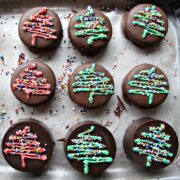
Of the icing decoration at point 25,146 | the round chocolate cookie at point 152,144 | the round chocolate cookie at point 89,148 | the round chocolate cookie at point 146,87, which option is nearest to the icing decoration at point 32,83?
the icing decoration at point 25,146

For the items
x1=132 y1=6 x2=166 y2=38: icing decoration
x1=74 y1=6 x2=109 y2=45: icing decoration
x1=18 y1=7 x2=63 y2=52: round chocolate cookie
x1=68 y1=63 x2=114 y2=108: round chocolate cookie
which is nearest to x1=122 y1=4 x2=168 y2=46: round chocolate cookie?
x1=132 y1=6 x2=166 y2=38: icing decoration

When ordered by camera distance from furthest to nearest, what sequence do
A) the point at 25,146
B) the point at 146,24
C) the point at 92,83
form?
1. the point at 146,24
2. the point at 92,83
3. the point at 25,146

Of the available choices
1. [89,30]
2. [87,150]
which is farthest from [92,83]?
[87,150]

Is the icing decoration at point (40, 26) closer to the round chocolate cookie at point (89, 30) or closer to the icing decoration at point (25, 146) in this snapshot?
the round chocolate cookie at point (89, 30)

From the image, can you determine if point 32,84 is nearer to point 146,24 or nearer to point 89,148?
point 89,148

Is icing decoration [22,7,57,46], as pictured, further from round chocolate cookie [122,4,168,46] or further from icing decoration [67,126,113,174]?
icing decoration [67,126,113,174]

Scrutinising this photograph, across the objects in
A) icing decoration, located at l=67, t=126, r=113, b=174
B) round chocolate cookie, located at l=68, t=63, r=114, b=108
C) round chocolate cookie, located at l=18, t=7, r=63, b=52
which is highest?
round chocolate cookie, located at l=18, t=7, r=63, b=52

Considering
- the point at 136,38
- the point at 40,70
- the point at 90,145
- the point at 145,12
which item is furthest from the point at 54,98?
the point at 145,12
